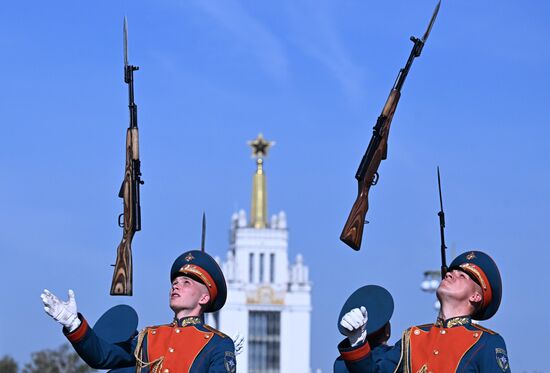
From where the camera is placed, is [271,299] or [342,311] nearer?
[342,311]

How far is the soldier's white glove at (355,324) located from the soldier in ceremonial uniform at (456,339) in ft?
0.03

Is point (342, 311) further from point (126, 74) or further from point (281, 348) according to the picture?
point (281, 348)

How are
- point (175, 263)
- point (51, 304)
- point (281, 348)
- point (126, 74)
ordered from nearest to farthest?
point (51, 304) → point (175, 263) → point (126, 74) → point (281, 348)

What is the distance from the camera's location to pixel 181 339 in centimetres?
1382

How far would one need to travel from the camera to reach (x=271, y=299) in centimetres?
10894

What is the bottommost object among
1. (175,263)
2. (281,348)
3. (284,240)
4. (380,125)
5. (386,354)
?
(386,354)

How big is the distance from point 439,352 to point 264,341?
9431 centimetres

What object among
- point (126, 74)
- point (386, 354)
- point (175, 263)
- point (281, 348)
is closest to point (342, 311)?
point (386, 354)

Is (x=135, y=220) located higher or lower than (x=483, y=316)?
higher

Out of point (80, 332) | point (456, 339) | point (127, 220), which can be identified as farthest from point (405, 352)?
point (127, 220)

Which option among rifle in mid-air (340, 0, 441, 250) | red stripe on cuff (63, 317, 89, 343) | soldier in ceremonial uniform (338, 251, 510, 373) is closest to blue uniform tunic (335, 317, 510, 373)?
soldier in ceremonial uniform (338, 251, 510, 373)

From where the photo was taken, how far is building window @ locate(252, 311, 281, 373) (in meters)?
106

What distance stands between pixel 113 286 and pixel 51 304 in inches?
52.6

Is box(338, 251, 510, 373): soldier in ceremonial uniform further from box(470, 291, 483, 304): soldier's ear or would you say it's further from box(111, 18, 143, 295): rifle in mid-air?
box(111, 18, 143, 295): rifle in mid-air
